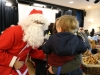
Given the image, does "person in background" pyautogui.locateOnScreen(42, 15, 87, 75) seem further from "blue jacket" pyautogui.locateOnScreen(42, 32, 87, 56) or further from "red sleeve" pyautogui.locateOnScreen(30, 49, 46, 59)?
"red sleeve" pyautogui.locateOnScreen(30, 49, 46, 59)

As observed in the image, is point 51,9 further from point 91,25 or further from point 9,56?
point 9,56

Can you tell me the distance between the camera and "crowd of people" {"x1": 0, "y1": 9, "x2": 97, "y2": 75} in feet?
3.20

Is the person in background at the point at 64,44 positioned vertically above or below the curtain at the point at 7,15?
below

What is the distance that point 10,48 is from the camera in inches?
46.2

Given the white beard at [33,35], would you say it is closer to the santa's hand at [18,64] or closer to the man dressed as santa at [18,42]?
the man dressed as santa at [18,42]

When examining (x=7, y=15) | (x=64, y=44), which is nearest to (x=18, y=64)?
(x=64, y=44)

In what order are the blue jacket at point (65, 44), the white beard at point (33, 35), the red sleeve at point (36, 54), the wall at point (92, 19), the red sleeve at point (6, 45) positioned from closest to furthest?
the blue jacket at point (65, 44)
the red sleeve at point (6, 45)
the white beard at point (33, 35)
the red sleeve at point (36, 54)
the wall at point (92, 19)

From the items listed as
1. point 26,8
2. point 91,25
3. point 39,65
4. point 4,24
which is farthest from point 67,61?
point 91,25

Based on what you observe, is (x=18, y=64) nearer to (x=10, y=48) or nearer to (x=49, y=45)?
(x=10, y=48)

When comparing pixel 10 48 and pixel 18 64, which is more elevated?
pixel 10 48

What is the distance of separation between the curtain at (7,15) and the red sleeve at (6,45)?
3831 millimetres

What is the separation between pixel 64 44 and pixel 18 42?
0.49m

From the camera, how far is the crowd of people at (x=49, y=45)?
98 cm

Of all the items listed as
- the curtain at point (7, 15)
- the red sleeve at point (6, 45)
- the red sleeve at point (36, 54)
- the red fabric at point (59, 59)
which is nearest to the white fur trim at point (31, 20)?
the red sleeve at point (6, 45)
